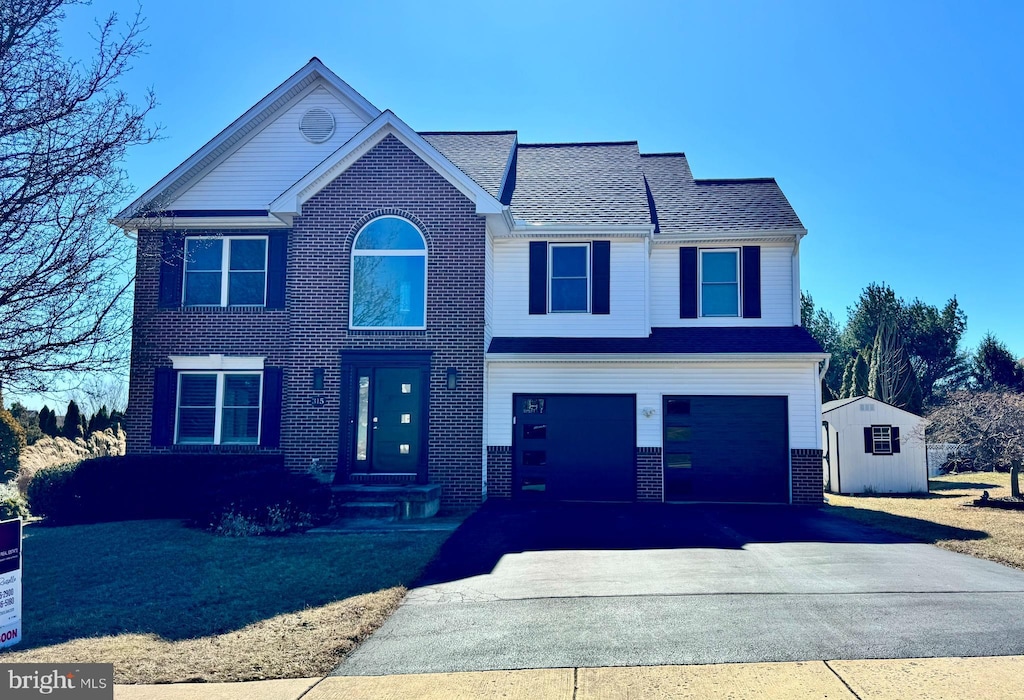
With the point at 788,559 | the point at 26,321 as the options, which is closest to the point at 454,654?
the point at 788,559

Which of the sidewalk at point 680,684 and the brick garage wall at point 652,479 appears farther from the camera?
the brick garage wall at point 652,479

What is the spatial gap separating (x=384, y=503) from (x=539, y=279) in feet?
20.4

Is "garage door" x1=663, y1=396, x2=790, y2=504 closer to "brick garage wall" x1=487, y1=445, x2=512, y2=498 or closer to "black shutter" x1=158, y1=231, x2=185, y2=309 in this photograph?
"brick garage wall" x1=487, y1=445, x2=512, y2=498

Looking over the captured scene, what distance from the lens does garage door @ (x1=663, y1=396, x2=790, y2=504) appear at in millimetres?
15641

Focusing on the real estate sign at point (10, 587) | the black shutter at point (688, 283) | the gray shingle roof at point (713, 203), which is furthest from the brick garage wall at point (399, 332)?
the real estate sign at point (10, 587)

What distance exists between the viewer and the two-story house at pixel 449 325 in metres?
14.7

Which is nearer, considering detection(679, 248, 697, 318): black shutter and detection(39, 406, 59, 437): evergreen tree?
detection(679, 248, 697, 318): black shutter

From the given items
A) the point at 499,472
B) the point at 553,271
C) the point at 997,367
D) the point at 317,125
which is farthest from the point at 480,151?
the point at 997,367

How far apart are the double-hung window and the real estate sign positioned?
13.8 m

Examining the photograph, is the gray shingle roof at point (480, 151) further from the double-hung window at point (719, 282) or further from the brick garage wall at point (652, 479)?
the brick garage wall at point (652, 479)

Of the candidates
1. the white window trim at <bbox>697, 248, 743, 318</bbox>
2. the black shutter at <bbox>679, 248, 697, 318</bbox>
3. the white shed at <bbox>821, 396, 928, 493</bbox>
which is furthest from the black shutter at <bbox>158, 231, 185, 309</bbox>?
the white shed at <bbox>821, 396, 928, 493</bbox>

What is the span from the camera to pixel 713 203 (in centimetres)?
1838

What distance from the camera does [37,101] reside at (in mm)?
9000

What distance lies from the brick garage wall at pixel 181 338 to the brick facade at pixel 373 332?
1.7 inches
